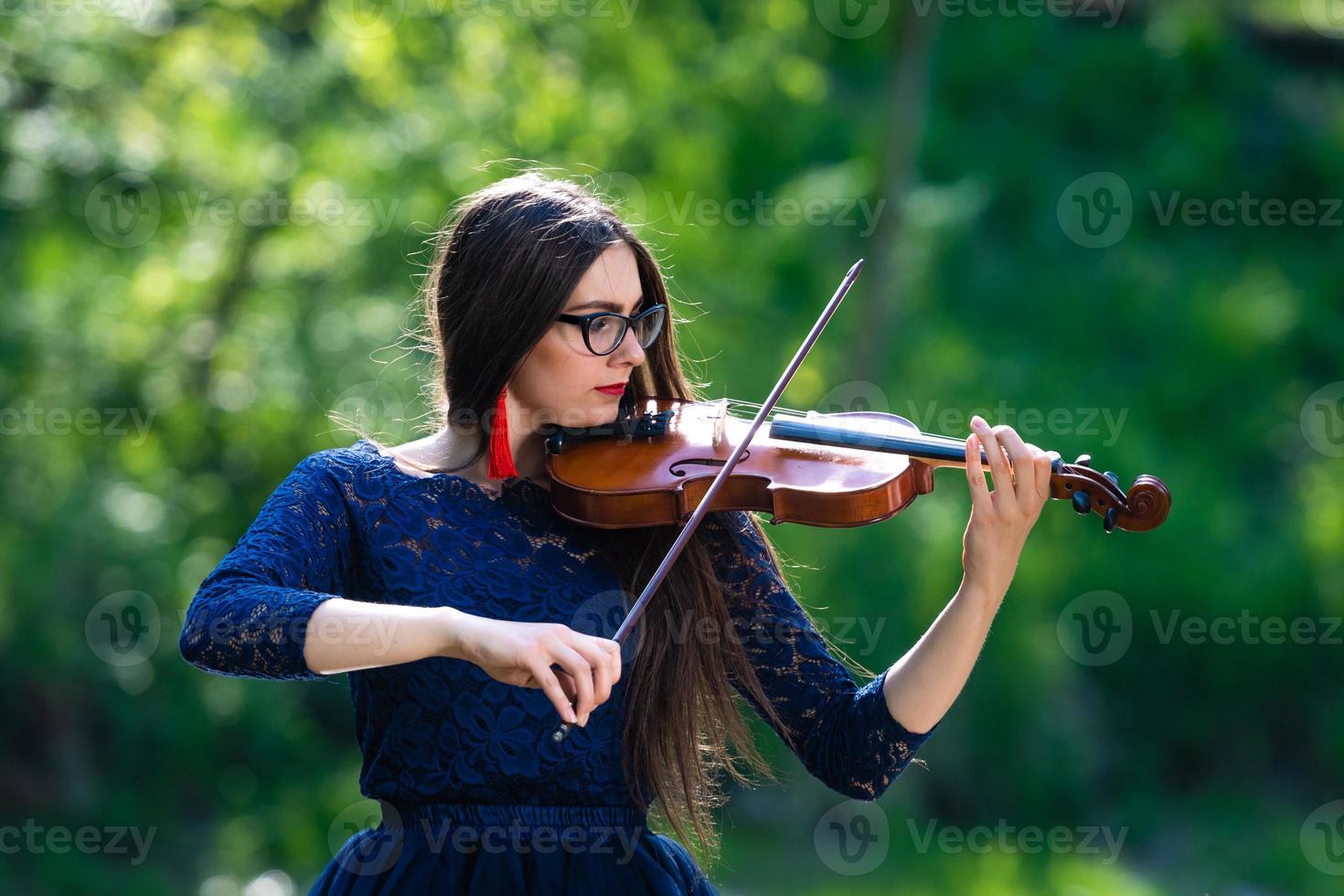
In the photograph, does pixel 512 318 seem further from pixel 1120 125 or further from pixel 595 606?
pixel 1120 125

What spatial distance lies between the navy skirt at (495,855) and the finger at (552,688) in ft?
1.25

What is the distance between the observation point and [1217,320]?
771 cm

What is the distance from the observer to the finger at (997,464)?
1.72 metres

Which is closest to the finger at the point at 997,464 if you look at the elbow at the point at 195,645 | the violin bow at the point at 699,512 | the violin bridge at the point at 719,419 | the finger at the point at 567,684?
the violin bow at the point at 699,512

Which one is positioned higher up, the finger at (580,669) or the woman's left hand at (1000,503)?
the woman's left hand at (1000,503)

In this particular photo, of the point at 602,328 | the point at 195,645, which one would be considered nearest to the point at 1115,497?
the point at 602,328

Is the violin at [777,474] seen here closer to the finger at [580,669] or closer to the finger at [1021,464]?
the finger at [1021,464]

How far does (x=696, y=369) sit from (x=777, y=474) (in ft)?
10.8

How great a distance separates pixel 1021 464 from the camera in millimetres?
1723

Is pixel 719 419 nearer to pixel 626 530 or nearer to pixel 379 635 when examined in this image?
pixel 626 530

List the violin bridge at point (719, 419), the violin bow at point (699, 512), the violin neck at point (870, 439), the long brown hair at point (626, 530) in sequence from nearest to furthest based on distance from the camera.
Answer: the violin bow at point (699, 512) < the long brown hair at point (626, 530) < the violin neck at point (870, 439) < the violin bridge at point (719, 419)

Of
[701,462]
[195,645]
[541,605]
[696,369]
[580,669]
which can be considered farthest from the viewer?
[696,369]

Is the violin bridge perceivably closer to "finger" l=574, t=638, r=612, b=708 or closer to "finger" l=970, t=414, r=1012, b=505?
"finger" l=970, t=414, r=1012, b=505

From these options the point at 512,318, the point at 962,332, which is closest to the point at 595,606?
the point at 512,318
